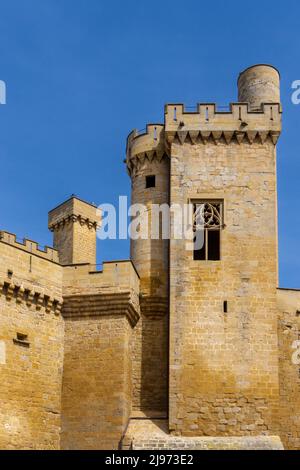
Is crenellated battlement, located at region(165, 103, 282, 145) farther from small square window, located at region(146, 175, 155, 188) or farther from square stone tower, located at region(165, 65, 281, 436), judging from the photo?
small square window, located at region(146, 175, 155, 188)

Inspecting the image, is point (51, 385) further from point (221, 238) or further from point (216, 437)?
point (221, 238)

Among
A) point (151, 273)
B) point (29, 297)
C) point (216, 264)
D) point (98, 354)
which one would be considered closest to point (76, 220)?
point (151, 273)

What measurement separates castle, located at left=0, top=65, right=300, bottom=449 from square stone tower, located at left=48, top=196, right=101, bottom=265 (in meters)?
10.3

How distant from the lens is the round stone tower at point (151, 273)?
2812 centimetres

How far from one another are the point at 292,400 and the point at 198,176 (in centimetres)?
734

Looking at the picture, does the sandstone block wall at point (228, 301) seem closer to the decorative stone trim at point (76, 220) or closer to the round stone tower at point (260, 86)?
the round stone tower at point (260, 86)

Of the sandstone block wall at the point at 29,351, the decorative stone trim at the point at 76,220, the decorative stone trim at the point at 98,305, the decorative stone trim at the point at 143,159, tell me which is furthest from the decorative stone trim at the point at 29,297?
the decorative stone trim at the point at 76,220

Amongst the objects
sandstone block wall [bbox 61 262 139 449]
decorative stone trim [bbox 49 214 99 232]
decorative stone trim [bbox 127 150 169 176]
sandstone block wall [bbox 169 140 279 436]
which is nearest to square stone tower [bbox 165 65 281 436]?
sandstone block wall [bbox 169 140 279 436]

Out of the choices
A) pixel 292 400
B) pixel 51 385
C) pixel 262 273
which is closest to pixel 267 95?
pixel 262 273

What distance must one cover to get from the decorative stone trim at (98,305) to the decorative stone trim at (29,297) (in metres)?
0.32

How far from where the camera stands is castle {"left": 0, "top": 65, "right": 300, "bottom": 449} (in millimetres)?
25953
